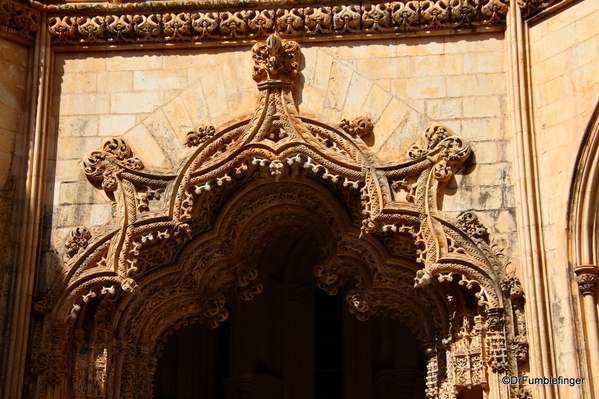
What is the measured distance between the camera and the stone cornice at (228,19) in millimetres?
12445

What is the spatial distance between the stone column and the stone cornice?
2.82 meters

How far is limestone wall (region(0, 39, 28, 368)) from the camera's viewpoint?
1182 cm

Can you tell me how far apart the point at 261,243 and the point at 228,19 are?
234cm

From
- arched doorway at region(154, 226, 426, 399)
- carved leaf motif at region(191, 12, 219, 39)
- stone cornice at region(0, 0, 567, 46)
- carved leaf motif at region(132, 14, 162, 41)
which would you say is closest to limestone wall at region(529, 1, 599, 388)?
stone cornice at region(0, 0, 567, 46)

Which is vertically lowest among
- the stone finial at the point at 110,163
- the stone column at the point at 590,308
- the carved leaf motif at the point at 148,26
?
the stone column at the point at 590,308

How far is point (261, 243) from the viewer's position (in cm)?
1295

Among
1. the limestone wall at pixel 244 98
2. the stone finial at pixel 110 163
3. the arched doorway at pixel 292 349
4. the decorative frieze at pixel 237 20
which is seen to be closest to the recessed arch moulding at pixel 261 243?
the stone finial at pixel 110 163

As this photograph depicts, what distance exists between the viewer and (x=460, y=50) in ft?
40.7

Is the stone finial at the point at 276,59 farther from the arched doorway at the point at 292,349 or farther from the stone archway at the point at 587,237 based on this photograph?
the arched doorway at the point at 292,349

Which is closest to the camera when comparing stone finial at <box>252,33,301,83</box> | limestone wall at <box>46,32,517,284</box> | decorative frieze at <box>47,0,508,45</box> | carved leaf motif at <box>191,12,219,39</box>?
limestone wall at <box>46,32,517,284</box>

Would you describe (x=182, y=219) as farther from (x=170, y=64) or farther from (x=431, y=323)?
(x=431, y=323)

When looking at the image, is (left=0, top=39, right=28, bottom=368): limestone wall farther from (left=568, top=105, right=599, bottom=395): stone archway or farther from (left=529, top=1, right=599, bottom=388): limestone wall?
(left=568, top=105, right=599, bottom=395): stone archway

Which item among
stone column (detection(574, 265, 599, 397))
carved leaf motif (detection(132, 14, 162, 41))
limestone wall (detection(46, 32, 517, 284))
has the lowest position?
stone column (detection(574, 265, 599, 397))

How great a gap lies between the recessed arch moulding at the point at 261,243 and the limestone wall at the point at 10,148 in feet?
1.61
